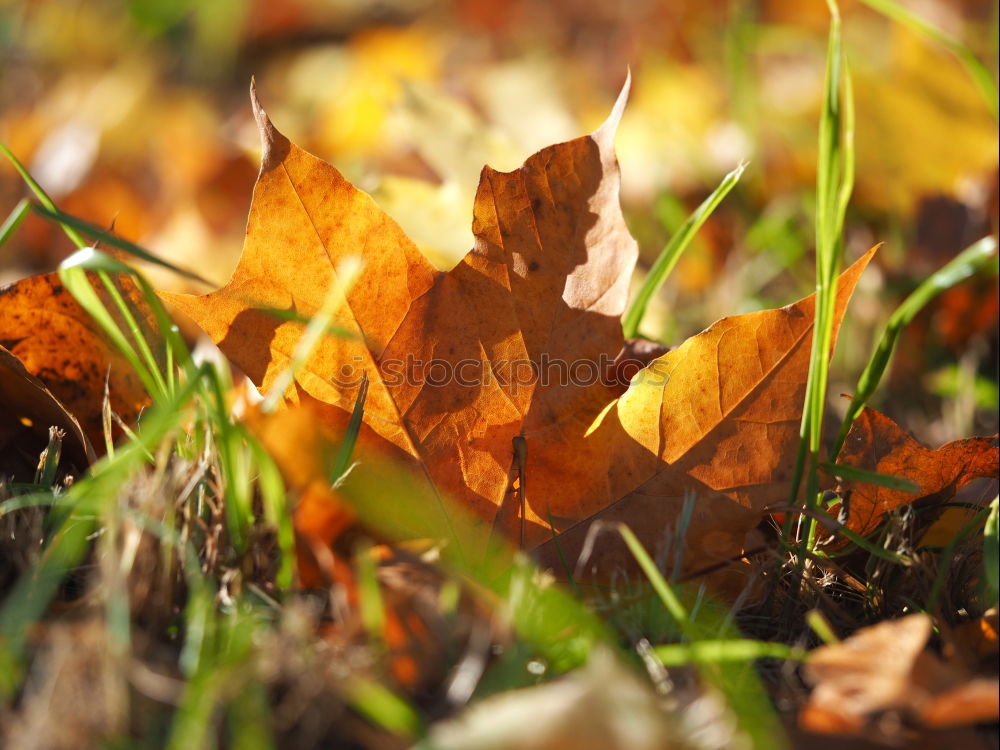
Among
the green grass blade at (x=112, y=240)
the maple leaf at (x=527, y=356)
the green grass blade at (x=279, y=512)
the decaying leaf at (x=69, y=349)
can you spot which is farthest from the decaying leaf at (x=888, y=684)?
the decaying leaf at (x=69, y=349)

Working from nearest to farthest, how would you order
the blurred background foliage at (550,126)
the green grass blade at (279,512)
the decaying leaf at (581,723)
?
the decaying leaf at (581,723) → the green grass blade at (279,512) → the blurred background foliage at (550,126)

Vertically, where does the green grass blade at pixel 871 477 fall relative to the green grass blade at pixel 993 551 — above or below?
above

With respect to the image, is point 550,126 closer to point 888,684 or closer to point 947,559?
point 947,559

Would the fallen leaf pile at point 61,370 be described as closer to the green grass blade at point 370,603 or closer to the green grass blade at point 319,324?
the green grass blade at point 319,324

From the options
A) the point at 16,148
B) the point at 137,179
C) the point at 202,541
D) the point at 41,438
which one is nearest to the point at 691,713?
the point at 202,541

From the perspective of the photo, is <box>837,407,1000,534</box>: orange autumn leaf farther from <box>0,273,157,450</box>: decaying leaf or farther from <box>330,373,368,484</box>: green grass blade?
<box>0,273,157,450</box>: decaying leaf

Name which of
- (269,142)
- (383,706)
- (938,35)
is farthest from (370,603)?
(938,35)

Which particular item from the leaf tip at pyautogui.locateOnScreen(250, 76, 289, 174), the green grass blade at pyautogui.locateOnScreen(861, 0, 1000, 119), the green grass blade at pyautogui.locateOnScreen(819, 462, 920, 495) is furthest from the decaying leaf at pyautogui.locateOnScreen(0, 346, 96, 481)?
the green grass blade at pyautogui.locateOnScreen(861, 0, 1000, 119)
